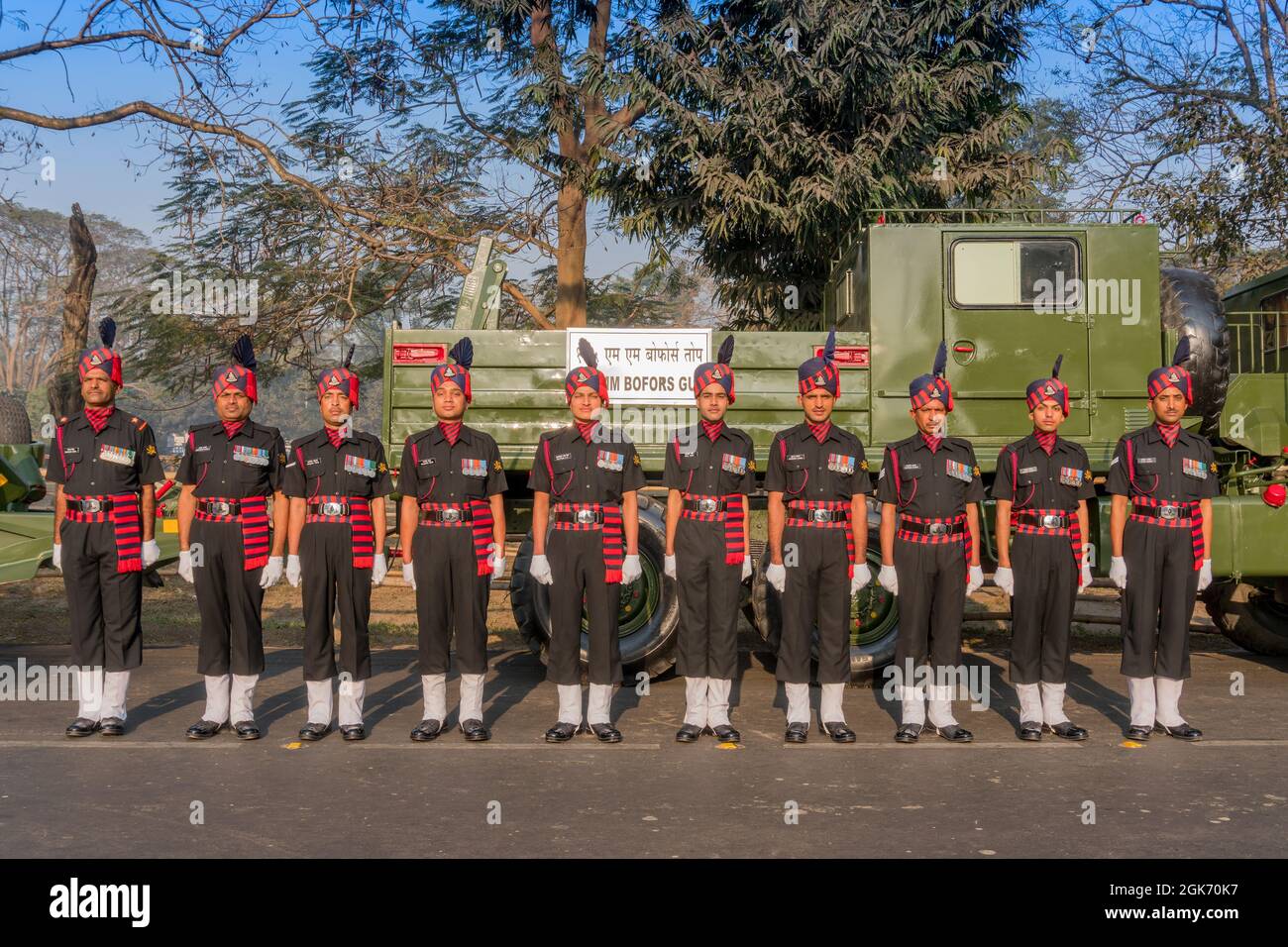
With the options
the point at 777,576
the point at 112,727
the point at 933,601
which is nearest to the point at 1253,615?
the point at 933,601

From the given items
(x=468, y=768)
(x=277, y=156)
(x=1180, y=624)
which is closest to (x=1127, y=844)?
(x=1180, y=624)

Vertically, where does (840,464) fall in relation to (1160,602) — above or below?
above

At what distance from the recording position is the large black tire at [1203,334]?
346 inches

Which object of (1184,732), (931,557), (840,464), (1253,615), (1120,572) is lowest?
(1184,732)

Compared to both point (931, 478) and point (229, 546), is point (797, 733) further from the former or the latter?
point (229, 546)

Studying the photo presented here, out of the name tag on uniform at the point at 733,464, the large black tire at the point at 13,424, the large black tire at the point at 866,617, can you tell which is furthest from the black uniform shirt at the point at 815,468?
the large black tire at the point at 13,424

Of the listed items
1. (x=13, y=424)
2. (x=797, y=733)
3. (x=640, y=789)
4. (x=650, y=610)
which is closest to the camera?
(x=640, y=789)

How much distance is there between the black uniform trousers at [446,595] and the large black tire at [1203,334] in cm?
527

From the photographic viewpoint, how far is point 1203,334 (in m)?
8.80

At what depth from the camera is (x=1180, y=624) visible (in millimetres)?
7082

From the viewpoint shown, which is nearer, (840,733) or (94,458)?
(840,733)

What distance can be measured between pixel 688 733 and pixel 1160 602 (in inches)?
113

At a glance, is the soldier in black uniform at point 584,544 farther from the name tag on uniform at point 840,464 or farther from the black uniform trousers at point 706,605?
the name tag on uniform at point 840,464

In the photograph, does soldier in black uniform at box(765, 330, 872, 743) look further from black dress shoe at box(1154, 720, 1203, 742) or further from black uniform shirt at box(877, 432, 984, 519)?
black dress shoe at box(1154, 720, 1203, 742)
